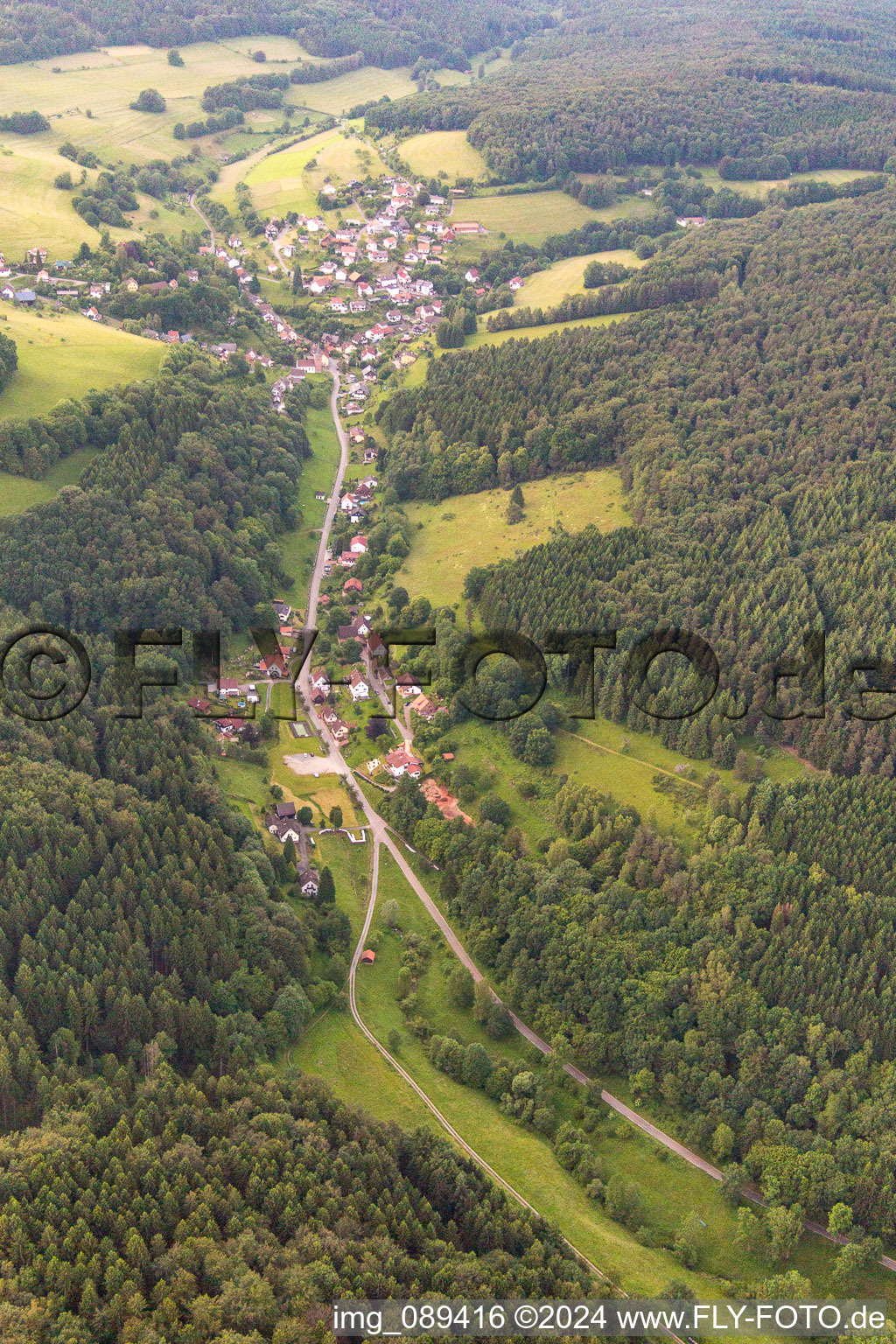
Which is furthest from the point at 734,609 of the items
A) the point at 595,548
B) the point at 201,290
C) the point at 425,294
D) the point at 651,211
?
the point at 651,211

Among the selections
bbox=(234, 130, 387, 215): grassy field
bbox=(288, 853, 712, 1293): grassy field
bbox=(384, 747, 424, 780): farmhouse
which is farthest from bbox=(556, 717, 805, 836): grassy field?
bbox=(234, 130, 387, 215): grassy field

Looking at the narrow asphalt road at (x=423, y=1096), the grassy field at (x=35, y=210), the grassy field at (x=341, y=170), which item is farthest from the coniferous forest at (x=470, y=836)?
the grassy field at (x=341, y=170)

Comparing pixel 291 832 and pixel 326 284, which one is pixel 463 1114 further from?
pixel 326 284

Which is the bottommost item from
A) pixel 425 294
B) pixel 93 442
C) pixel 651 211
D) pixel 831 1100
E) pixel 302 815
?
pixel 831 1100

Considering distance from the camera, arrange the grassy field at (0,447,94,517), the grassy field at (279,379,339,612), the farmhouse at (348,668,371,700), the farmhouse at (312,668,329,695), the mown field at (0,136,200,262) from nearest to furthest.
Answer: the grassy field at (0,447,94,517)
the farmhouse at (348,668,371,700)
the farmhouse at (312,668,329,695)
the grassy field at (279,379,339,612)
the mown field at (0,136,200,262)

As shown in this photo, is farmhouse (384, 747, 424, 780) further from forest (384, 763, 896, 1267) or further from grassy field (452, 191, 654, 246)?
grassy field (452, 191, 654, 246)

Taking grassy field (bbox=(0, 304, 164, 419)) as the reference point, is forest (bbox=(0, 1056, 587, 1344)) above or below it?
below

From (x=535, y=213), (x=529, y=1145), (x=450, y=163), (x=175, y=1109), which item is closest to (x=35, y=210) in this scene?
(x=450, y=163)

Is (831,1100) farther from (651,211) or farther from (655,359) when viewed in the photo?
(651,211)
